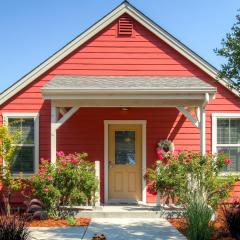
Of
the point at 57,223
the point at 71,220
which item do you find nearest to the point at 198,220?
the point at 71,220

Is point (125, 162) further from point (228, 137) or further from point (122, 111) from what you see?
point (228, 137)

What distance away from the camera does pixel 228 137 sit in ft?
43.8

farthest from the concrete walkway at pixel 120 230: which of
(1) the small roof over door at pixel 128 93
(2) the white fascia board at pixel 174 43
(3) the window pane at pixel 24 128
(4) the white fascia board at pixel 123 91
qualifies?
(2) the white fascia board at pixel 174 43

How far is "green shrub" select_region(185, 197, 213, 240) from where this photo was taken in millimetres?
7703

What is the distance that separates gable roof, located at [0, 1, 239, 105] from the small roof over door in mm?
1330

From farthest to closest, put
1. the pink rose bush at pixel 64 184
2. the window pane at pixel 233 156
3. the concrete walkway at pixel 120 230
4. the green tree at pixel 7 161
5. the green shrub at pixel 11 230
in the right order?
the window pane at pixel 233 156 → the green tree at pixel 7 161 → the pink rose bush at pixel 64 184 → the concrete walkway at pixel 120 230 → the green shrub at pixel 11 230

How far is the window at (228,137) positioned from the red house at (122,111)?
0.09ft

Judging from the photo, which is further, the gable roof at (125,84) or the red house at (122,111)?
the red house at (122,111)

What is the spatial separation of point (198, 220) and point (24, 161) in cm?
686

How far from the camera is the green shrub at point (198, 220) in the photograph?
770 centimetres

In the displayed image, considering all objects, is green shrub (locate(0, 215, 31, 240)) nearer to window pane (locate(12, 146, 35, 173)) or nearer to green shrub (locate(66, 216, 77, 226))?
green shrub (locate(66, 216, 77, 226))

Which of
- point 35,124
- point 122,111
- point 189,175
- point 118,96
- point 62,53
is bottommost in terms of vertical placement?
point 189,175

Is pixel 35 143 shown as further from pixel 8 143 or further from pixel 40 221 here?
pixel 40 221

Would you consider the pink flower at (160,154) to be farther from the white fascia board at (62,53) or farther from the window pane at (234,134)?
the white fascia board at (62,53)
